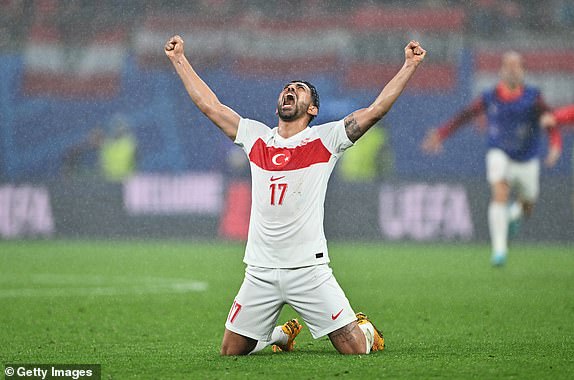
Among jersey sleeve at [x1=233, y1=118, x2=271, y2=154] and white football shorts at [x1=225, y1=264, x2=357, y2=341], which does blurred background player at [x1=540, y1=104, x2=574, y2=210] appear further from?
white football shorts at [x1=225, y1=264, x2=357, y2=341]

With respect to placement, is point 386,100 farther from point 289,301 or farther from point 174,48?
point 174,48

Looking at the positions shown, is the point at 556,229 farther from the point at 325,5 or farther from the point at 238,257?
the point at 325,5

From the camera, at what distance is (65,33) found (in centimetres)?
2745

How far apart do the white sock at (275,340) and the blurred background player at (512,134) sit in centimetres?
745

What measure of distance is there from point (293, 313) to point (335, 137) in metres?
3.21

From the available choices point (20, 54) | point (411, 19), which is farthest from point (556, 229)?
point (20, 54)

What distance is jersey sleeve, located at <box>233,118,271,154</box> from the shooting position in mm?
7016

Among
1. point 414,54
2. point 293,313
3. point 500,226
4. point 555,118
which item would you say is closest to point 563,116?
point 555,118

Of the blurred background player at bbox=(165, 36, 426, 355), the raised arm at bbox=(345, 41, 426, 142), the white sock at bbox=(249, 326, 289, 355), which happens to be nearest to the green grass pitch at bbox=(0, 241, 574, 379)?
the white sock at bbox=(249, 326, 289, 355)

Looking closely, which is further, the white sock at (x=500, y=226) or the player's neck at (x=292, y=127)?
the white sock at (x=500, y=226)

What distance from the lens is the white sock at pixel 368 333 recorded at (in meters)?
6.79

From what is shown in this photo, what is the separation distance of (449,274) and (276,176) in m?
6.85

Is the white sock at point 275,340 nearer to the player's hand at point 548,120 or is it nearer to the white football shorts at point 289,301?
the white football shorts at point 289,301

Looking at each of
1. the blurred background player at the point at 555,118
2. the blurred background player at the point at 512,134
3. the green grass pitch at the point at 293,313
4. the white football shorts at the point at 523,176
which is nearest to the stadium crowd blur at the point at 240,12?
the green grass pitch at the point at 293,313
